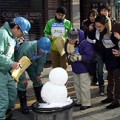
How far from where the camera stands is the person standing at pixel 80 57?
18.4ft

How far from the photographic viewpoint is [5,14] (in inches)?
392

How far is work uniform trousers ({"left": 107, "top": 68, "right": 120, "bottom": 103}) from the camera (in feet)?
18.8

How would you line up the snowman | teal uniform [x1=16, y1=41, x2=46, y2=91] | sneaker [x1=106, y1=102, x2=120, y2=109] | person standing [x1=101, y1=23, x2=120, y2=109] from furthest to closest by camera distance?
1. sneaker [x1=106, y1=102, x2=120, y2=109]
2. person standing [x1=101, y1=23, x2=120, y2=109]
3. teal uniform [x1=16, y1=41, x2=46, y2=91]
4. the snowman

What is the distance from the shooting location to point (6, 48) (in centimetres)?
472

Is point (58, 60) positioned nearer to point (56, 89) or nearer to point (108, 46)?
point (108, 46)

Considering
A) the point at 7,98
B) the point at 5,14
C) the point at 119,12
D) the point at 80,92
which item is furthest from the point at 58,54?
the point at 119,12

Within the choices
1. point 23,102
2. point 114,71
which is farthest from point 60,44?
point 23,102

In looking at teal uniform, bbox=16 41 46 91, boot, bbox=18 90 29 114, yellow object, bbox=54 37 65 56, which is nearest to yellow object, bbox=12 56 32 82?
teal uniform, bbox=16 41 46 91

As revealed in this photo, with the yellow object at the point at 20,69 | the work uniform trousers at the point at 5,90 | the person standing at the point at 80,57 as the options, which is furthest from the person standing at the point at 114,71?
the work uniform trousers at the point at 5,90

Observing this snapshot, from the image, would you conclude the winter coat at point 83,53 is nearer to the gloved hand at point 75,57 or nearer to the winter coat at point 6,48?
the gloved hand at point 75,57

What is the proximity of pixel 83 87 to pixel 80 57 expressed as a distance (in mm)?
553

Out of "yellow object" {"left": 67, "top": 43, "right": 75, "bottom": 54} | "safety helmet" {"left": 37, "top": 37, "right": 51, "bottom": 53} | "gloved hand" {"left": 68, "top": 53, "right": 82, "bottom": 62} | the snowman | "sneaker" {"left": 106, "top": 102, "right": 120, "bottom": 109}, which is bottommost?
"sneaker" {"left": 106, "top": 102, "right": 120, "bottom": 109}

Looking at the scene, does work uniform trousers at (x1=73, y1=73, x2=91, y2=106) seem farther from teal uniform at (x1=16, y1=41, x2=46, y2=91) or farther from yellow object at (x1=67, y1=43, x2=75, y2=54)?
teal uniform at (x1=16, y1=41, x2=46, y2=91)

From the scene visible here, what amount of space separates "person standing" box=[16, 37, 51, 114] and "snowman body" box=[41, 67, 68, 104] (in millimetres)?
966
